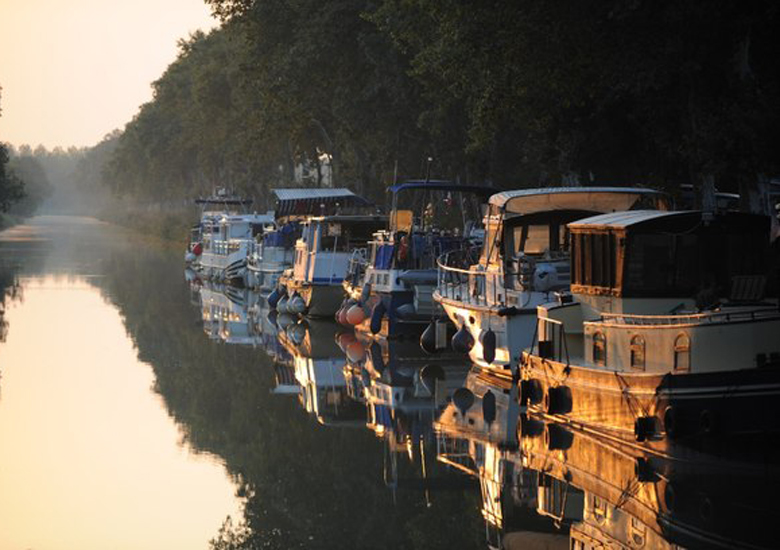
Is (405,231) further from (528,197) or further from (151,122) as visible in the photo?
(151,122)

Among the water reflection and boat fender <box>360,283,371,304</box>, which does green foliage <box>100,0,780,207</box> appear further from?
the water reflection

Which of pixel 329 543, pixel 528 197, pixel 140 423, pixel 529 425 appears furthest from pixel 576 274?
pixel 329 543

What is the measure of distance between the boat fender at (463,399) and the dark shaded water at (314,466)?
0.18 metres

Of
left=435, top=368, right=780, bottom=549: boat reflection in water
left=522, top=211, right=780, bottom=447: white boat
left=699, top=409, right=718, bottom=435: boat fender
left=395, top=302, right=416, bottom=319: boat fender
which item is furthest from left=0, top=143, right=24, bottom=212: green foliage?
left=699, top=409, right=718, bottom=435: boat fender

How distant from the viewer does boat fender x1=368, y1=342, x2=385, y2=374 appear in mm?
35469

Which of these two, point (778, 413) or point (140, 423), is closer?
point (778, 413)

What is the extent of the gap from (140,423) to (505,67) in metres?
17.2

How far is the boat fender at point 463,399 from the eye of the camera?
28.4 metres

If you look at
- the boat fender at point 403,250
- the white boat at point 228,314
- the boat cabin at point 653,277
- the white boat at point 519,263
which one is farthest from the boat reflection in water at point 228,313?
the boat cabin at point 653,277

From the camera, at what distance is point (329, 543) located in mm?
18109

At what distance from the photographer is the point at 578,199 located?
3250 centimetres

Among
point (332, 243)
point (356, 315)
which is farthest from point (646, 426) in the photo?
point (332, 243)

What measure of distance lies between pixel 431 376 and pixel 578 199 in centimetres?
493

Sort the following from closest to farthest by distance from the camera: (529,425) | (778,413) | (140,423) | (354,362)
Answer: (778,413) → (529,425) → (140,423) → (354,362)
